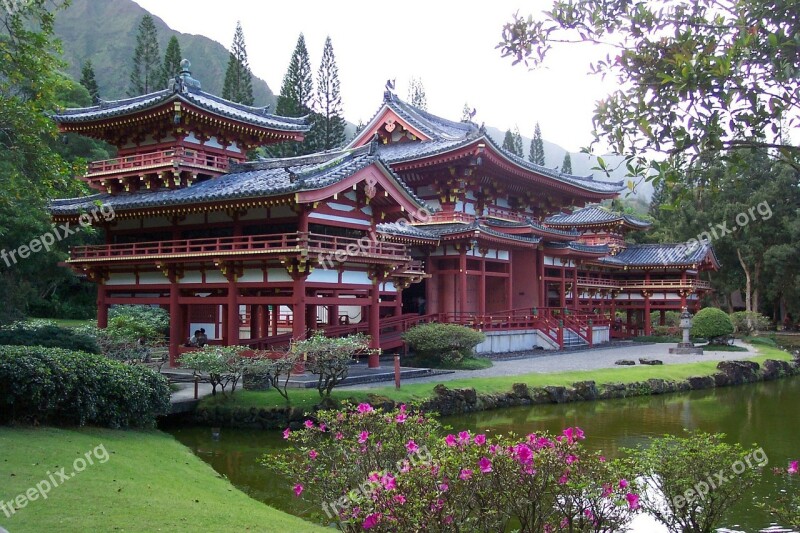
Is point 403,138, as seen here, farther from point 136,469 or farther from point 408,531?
point 408,531

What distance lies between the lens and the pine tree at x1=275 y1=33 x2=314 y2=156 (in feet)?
181

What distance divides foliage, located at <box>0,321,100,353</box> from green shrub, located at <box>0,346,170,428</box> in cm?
245

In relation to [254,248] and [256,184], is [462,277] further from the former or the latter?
[254,248]

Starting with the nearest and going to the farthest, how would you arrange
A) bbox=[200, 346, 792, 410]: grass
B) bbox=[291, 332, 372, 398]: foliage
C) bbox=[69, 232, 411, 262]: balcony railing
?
bbox=[291, 332, 372, 398]: foliage, bbox=[200, 346, 792, 410]: grass, bbox=[69, 232, 411, 262]: balcony railing

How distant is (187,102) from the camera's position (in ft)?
77.5

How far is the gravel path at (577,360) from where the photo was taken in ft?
77.2

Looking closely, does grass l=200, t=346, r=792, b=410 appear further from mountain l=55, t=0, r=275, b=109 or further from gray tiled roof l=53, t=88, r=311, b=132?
mountain l=55, t=0, r=275, b=109

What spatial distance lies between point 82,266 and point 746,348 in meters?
34.2

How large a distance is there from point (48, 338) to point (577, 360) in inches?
816

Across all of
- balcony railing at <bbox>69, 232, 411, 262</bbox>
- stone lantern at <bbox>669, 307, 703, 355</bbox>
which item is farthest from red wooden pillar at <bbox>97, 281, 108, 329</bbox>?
stone lantern at <bbox>669, 307, 703, 355</bbox>

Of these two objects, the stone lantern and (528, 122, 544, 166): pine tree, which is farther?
(528, 122, 544, 166): pine tree

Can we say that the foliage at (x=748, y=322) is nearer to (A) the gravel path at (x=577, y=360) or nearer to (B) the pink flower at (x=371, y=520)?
(A) the gravel path at (x=577, y=360)

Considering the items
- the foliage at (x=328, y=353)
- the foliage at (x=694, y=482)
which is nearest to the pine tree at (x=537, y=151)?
the foliage at (x=328, y=353)

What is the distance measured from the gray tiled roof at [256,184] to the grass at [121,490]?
8619mm
